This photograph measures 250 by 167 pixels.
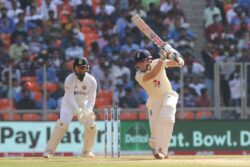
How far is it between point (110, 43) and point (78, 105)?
807 centimetres

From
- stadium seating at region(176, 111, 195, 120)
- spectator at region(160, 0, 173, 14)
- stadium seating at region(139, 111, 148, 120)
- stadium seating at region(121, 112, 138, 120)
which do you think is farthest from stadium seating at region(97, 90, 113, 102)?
spectator at region(160, 0, 173, 14)

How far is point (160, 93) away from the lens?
1510 centimetres

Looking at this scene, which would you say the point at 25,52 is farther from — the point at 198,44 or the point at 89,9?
the point at 198,44

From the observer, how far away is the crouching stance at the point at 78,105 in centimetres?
1612

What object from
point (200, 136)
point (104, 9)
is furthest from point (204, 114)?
point (104, 9)

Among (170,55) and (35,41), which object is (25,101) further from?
(170,55)

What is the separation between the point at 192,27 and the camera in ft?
85.7

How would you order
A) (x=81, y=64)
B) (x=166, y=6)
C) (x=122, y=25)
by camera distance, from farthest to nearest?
(x=166, y=6) → (x=122, y=25) → (x=81, y=64)

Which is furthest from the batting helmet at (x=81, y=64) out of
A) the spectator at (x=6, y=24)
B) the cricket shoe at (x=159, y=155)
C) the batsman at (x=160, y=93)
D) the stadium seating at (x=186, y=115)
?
the spectator at (x=6, y=24)

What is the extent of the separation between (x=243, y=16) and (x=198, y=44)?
1435 millimetres

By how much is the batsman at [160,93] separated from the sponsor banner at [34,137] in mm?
6593

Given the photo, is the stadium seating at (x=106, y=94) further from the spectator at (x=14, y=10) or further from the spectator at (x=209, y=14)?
the spectator at (x=209, y=14)

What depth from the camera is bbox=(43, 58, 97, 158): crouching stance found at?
16.1 m

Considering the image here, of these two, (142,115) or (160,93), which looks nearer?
(160,93)
